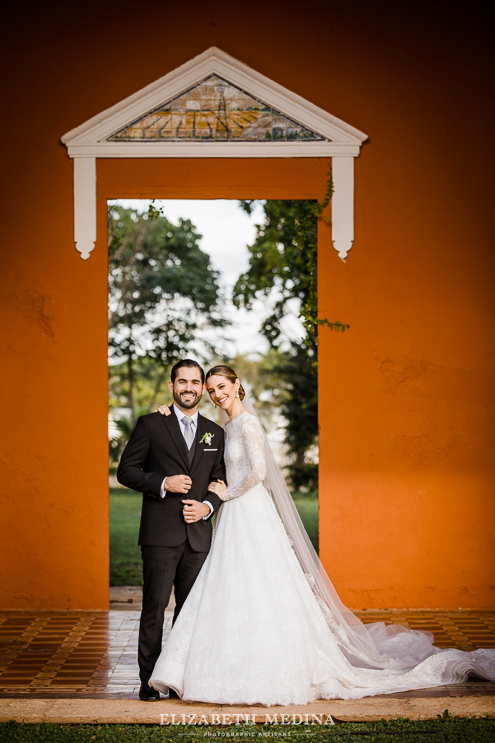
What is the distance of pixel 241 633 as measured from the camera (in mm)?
3311

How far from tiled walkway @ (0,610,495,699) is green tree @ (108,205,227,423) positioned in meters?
10.3

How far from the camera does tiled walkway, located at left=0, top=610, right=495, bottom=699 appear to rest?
11.8 feet

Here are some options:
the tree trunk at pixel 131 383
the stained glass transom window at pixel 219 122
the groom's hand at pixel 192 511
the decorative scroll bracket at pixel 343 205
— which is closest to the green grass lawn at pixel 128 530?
the tree trunk at pixel 131 383

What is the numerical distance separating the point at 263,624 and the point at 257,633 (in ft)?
0.17

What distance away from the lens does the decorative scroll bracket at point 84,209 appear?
17.3 feet

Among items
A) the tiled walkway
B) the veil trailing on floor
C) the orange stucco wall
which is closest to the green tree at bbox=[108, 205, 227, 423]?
the orange stucco wall

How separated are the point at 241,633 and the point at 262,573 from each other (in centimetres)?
31

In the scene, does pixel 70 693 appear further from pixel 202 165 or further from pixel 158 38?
pixel 158 38

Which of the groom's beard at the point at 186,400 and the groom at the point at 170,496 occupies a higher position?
the groom's beard at the point at 186,400

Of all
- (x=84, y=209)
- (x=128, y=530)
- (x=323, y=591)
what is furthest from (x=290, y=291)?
(x=323, y=591)

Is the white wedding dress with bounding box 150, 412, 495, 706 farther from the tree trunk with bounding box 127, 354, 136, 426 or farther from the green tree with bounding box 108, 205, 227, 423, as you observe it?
the tree trunk with bounding box 127, 354, 136, 426

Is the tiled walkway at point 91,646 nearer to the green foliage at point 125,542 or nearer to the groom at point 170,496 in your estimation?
the groom at point 170,496

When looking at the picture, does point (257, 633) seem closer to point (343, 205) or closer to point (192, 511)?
point (192, 511)

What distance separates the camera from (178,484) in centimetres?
341
